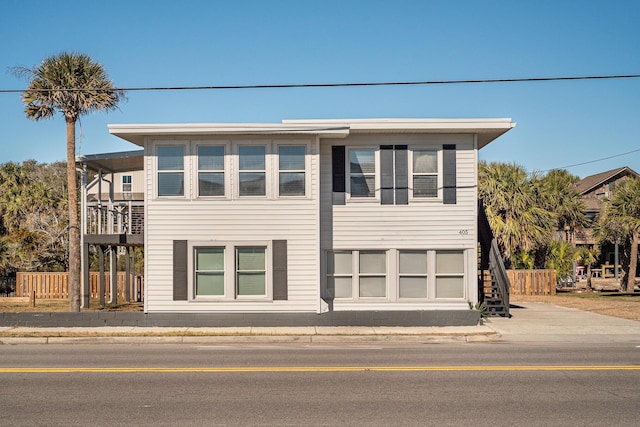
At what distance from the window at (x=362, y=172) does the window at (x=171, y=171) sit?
199 inches

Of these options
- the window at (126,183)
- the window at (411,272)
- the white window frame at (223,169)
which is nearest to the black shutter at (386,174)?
the window at (411,272)

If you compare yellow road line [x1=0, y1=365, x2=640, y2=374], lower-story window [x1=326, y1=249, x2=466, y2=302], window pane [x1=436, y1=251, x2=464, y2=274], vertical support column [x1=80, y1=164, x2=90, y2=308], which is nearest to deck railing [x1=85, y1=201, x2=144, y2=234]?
vertical support column [x1=80, y1=164, x2=90, y2=308]

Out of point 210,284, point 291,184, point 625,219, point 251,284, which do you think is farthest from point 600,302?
point 210,284

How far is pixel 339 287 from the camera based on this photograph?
65.3 feet

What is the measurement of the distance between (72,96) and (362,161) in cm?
948

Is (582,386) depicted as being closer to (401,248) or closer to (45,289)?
(401,248)

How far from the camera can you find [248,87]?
1866 centimetres

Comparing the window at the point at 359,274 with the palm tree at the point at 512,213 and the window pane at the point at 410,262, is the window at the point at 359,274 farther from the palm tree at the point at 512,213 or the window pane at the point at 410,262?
the palm tree at the point at 512,213

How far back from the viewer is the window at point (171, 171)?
1905cm

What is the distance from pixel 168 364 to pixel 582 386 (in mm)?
7515

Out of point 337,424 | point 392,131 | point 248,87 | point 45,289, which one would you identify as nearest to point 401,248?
point 392,131

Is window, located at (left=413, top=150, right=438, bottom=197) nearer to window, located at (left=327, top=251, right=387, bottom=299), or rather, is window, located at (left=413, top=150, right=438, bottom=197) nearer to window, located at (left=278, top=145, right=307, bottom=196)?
window, located at (left=327, top=251, right=387, bottom=299)

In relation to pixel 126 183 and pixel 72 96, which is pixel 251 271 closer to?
pixel 72 96

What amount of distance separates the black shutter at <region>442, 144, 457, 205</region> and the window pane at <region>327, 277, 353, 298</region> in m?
3.83
